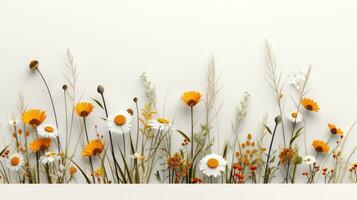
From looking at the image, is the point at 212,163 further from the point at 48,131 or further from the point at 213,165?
the point at 48,131

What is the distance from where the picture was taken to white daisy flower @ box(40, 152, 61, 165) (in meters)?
1.67

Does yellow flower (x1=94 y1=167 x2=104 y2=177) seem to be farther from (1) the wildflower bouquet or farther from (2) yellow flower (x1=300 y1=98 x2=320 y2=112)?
(2) yellow flower (x1=300 y1=98 x2=320 y2=112)

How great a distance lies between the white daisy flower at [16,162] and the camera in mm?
1686

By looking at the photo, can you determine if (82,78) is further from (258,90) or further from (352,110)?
(352,110)

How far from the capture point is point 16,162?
5.54ft

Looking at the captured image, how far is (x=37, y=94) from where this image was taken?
5.79ft

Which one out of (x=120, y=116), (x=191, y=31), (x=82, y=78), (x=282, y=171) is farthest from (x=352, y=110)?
(x=82, y=78)

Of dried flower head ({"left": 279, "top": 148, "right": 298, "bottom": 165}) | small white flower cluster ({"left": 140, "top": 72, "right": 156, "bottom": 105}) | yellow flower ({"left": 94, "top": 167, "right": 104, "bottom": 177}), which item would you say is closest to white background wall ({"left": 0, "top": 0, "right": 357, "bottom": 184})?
small white flower cluster ({"left": 140, "top": 72, "right": 156, "bottom": 105})

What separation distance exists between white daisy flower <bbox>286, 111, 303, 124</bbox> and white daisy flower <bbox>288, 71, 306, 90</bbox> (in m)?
0.10

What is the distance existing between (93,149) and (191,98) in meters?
0.41

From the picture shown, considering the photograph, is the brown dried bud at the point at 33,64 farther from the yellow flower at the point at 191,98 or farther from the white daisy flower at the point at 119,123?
the yellow flower at the point at 191,98
